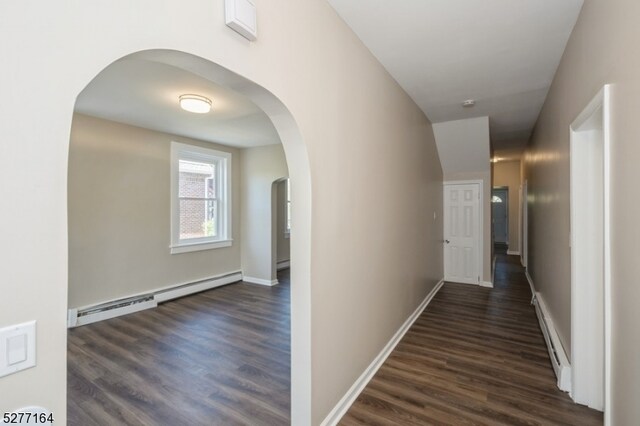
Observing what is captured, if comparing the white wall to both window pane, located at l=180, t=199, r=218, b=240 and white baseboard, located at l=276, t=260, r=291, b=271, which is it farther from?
window pane, located at l=180, t=199, r=218, b=240

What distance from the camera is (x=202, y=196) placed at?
537 cm

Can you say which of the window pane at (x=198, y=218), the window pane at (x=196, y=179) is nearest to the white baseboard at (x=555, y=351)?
the window pane at (x=198, y=218)

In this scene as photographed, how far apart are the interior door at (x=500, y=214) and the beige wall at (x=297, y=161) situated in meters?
6.93

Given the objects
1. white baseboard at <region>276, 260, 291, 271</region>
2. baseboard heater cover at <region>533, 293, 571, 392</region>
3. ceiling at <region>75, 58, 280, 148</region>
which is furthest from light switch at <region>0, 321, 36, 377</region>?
white baseboard at <region>276, 260, 291, 271</region>

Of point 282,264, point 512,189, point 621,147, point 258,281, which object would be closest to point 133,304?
point 258,281

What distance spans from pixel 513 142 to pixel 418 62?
185 inches

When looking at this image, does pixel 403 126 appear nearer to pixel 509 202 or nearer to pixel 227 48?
pixel 227 48

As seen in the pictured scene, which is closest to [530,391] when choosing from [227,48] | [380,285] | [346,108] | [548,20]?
[380,285]

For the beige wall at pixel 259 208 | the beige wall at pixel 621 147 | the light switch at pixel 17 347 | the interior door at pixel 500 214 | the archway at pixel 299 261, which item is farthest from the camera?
the interior door at pixel 500 214

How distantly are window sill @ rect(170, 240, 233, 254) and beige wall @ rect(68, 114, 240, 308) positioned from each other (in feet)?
0.33

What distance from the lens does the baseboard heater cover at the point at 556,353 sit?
90.5 inches

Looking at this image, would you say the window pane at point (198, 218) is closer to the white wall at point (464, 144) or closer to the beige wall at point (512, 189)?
the white wall at point (464, 144)

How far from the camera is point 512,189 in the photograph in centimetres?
888

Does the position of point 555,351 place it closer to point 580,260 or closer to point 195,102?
point 580,260
